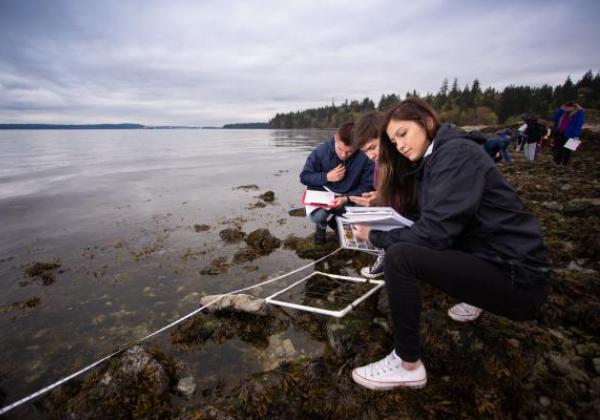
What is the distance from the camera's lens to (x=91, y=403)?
9.28 ft

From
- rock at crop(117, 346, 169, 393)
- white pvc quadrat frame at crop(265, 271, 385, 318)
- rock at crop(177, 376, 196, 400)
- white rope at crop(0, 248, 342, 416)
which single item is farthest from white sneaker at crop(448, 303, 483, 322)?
rock at crop(117, 346, 169, 393)

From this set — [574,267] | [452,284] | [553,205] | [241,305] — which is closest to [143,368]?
[241,305]

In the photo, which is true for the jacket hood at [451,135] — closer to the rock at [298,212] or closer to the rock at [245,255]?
the rock at [245,255]

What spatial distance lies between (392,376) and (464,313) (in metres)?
1.42

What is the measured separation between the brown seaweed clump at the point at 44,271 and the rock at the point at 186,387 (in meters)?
4.25

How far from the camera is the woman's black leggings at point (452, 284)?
2.39 metres

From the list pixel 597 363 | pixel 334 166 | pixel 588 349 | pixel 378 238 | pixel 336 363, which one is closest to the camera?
pixel 597 363

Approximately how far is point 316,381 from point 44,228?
9.93m

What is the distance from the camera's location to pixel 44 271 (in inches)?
237

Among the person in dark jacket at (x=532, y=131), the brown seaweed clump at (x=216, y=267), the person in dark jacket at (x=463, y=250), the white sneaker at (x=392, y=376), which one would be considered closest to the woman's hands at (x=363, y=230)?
the person in dark jacket at (x=463, y=250)

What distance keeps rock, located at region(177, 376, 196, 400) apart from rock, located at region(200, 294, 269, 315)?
3.76 ft

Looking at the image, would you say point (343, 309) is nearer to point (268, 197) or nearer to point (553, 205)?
point (553, 205)

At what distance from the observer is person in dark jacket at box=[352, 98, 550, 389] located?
7.66 feet

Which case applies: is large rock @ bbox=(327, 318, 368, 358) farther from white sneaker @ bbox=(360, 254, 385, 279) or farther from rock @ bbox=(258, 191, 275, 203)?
rock @ bbox=(258, 191, 275, 203)
